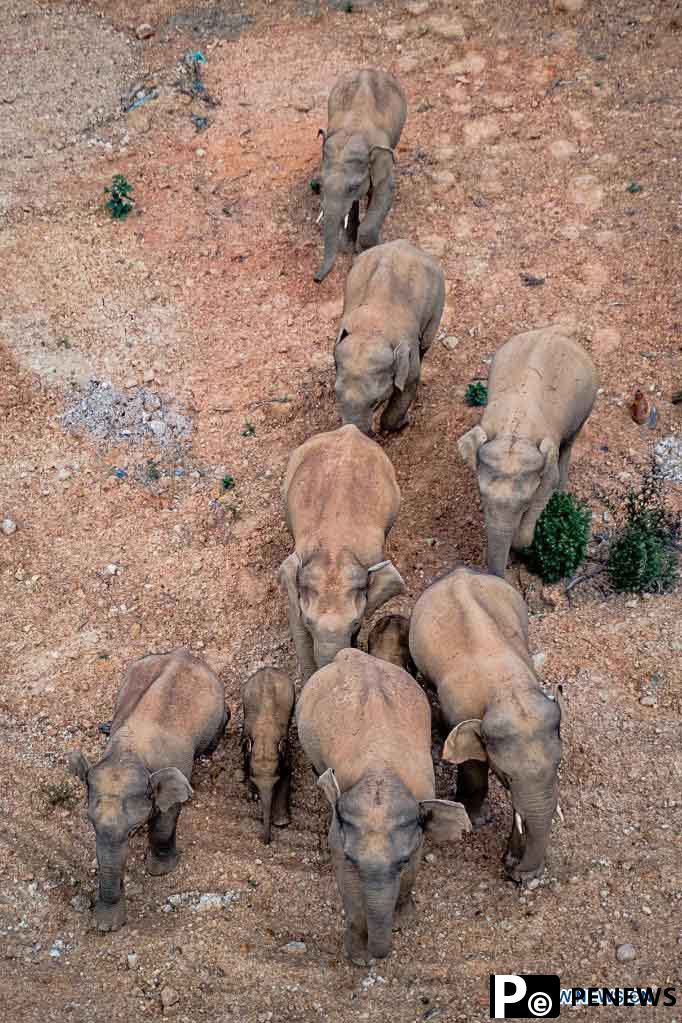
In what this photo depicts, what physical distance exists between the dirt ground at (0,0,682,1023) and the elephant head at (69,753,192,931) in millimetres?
265

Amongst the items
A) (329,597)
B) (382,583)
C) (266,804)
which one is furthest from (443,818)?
(382,583)

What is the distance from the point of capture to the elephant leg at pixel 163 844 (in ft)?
31.1

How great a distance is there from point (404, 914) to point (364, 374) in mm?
4951

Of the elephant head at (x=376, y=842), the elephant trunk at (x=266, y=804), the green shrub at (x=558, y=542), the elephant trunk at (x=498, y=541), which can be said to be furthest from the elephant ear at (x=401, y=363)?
the elephant head at (x=376, y=842)

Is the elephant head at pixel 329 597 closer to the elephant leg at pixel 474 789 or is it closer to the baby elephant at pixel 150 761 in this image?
the baby elephant at pixel 150 761

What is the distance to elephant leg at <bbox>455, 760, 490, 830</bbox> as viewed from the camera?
9.68m

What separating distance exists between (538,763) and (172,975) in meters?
2.80

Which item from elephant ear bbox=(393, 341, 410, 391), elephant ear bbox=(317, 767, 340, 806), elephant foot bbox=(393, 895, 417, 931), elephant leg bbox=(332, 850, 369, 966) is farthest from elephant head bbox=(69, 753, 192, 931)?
elephant ear bbox=(393, 341, 410, 391)

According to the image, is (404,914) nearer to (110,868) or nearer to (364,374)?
(110,868)

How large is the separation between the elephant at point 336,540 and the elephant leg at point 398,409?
170 cm

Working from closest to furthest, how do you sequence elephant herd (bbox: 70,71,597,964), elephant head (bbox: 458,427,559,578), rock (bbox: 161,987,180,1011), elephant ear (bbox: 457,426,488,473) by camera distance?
rock (bbox: 161,987,180,1011) < elephant herd (bbox: 70,71,597,964) < elephant head (bbox: 458,427,559,578) < elephant ear (bbox: 457,426,488,473)

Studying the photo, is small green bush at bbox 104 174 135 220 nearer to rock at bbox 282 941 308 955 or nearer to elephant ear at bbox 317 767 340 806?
elephant ear at bbox 317 767 340 806

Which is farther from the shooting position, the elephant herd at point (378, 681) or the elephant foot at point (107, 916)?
the elephant foot at point (107, 916)

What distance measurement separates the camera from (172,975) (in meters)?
8.86
